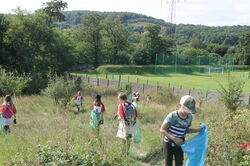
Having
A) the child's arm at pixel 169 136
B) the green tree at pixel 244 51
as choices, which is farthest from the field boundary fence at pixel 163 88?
the green tree at pixel 244 51

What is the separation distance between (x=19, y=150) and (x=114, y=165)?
Answer: 1.78 m

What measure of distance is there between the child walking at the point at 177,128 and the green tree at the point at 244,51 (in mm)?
90618

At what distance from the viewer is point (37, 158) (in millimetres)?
4508

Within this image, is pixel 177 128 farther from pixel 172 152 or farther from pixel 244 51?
pixel 244 51

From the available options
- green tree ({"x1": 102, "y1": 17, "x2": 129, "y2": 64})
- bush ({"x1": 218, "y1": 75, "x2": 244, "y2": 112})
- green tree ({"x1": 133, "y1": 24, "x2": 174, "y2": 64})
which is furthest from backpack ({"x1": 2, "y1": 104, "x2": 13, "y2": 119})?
green tree ({"x1": 133, "y1": 24, "x2": 174, "y2": 64})

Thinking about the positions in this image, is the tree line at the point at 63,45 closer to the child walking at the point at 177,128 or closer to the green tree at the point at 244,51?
the green tree at the point at 244,51

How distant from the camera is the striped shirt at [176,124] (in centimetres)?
471

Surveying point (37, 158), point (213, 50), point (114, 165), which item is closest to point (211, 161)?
point (114, 165)

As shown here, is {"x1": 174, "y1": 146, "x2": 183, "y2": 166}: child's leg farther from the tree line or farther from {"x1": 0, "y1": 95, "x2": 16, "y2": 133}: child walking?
the tree line

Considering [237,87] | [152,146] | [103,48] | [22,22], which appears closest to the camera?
[152,146]

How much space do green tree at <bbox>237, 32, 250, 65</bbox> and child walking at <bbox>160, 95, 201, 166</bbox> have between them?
9062cm

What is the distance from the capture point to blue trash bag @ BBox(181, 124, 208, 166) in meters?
5.07

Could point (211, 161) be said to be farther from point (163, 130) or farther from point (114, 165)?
point (114, 165)

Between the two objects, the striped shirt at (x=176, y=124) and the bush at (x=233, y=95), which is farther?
the bush at (x=233, y=95)
